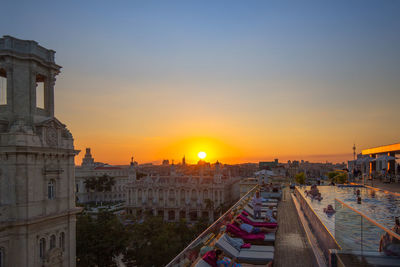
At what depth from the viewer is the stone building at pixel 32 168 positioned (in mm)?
13641

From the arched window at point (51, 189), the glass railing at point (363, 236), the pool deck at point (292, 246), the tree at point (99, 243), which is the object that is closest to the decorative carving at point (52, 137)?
the arched window at point (51, 189)

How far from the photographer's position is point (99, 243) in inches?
861

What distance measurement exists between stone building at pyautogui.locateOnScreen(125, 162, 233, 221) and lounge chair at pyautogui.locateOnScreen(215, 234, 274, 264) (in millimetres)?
53554

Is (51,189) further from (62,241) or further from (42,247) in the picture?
(62,241)

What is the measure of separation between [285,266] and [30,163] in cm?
1211

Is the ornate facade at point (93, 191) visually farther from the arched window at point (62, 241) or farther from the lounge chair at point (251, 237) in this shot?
the lounge chair at point (251, 237)

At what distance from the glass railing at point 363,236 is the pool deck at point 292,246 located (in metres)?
2.66

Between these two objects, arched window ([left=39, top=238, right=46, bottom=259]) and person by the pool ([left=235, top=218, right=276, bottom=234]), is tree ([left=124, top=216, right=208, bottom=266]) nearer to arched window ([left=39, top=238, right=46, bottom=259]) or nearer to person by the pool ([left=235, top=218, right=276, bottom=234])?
arched window ([left=39, top=238, right=46, bottom=259])

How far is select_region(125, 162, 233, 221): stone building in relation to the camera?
2506 inches

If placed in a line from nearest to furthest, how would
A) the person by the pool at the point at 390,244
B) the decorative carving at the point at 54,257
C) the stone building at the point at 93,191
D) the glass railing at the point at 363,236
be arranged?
the person by the pool at the point at 390,244
the glass railing at the point at 363,236
the decorative carving at the point at 54,257
the stone building at the point at 93,191

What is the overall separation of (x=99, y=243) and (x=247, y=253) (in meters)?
16.2

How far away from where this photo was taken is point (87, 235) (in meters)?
22.3

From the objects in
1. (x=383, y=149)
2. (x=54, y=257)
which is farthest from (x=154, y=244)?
(x=383, y=149)

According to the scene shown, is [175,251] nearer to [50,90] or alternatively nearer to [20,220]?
[20,220]
